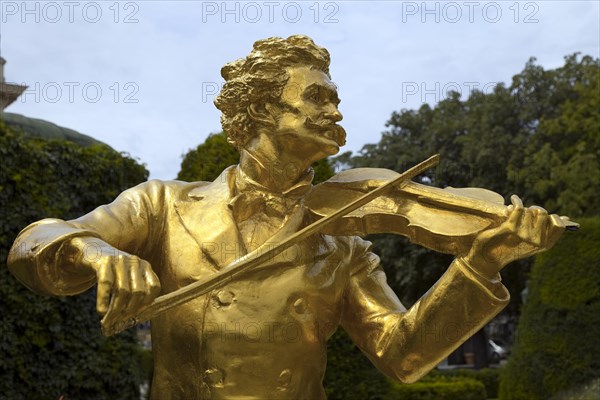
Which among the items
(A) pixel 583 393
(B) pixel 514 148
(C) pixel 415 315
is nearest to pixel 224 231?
(C) pixel 415 315

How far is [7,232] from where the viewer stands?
905 cm

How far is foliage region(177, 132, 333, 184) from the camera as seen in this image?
9.34 meters

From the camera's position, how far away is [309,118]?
338 centimetres

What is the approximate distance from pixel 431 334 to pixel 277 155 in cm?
92

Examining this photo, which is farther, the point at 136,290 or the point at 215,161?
the point at 215,161

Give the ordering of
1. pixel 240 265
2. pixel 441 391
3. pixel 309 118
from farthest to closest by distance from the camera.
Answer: pixel 441 391
pixel 309 118
pixel 240 265

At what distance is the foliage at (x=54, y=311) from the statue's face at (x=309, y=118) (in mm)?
6348

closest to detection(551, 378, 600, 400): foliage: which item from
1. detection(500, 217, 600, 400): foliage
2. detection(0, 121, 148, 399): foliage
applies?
detection(500, 217, 600, 400): foliage

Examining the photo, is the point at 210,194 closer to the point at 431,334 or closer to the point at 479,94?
the point at 431,334

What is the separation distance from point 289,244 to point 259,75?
0.73 m

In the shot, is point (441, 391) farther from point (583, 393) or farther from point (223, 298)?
point (223, 298)

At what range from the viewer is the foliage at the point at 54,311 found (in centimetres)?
905

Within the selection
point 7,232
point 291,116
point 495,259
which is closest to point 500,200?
point 495,259

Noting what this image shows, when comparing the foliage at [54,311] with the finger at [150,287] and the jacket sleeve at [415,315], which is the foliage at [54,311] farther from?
the finger at [150,287]
